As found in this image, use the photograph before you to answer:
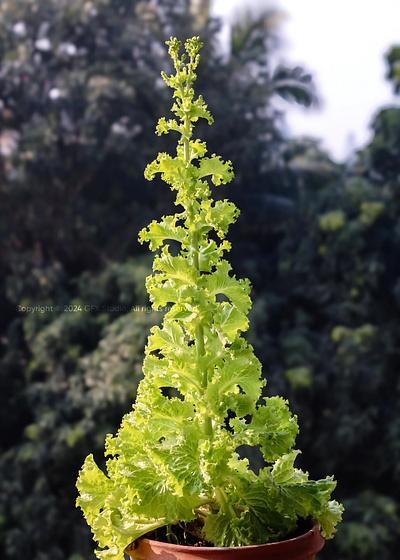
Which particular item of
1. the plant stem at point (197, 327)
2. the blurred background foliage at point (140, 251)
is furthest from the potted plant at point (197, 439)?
the blurred background foliage at point (140, 251)

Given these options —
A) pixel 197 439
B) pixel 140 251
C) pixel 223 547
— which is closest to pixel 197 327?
pixel 197 439

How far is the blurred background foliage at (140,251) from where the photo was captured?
17.2 feet

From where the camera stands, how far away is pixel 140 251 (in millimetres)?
6027

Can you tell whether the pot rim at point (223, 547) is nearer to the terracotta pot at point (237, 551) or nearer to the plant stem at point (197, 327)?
the terracotta pot at point (237, 551)

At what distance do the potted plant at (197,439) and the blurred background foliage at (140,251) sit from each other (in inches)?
Answer: 167

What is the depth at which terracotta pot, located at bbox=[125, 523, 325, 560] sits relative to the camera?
70 cm

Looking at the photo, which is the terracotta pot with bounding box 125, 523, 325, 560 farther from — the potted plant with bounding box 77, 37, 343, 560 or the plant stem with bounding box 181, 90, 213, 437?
the plant stem with bounding box 181, 90, 213, 437

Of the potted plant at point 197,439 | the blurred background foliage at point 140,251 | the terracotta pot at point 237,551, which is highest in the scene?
the blurred background foliage at point 140,251

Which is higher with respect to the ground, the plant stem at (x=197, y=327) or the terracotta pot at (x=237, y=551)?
the plant stem at (x=197, y=327)

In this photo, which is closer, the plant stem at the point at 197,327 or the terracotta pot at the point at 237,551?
the terracotta pot at the point at 237,551

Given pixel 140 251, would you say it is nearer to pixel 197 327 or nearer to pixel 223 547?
pixel 197 327

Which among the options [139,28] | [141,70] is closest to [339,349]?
[141,70]

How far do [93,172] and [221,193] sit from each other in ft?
4.21

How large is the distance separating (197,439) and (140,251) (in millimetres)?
5293
